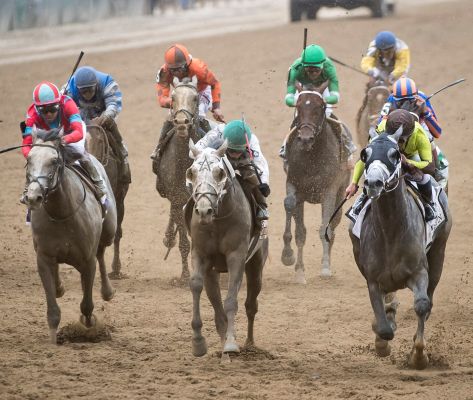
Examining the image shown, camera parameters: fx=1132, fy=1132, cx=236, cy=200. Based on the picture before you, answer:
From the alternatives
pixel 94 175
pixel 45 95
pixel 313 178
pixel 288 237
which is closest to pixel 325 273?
Result: pixel 288 237

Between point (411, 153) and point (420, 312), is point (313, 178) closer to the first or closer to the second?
point (411, 153)

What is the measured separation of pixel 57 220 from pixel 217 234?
1525mm

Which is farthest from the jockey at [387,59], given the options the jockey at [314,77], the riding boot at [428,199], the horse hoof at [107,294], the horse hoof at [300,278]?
the riding boot at [428,199]

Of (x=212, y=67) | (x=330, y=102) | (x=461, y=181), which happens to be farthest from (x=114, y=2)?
(x=330, y=102)

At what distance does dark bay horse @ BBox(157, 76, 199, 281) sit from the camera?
12.8 meters

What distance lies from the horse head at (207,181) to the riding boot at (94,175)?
172 centimetres

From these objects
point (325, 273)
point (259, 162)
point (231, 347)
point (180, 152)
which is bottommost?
point (231, 347)

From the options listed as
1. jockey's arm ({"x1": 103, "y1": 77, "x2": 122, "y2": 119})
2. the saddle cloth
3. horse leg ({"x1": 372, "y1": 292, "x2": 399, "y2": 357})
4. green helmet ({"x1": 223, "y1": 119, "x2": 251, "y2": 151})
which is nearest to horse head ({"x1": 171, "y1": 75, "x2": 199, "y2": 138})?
jockey's arm ({"x1": 103, "y1": 77, "x2": 122, "y2": 119})

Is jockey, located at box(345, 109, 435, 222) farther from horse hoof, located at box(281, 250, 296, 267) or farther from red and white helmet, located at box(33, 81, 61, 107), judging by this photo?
horse hoof, located at box(281, 250, 296, 267)

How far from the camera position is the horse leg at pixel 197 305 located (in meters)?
9.55

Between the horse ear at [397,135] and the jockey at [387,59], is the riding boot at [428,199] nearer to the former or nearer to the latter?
the horse ear at [397,135]

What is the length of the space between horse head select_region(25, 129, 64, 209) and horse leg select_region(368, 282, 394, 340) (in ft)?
9.53

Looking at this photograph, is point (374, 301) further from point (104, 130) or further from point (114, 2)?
point (114, 2)

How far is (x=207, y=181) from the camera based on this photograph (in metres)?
9.37
